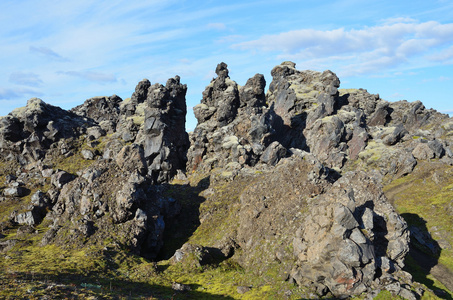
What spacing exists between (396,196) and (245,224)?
5963cm

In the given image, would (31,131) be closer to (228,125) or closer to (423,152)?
(228,125)

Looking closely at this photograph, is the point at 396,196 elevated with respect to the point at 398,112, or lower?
lower

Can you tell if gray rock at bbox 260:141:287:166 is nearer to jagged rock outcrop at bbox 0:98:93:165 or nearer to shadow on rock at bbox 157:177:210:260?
shadow on rock at bbox 157:177:210:260

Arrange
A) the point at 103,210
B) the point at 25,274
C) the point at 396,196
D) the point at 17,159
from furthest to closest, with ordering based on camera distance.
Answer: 1. the point at 17,159
2. the point at 396,196
3. the point at 103,210
4. the point at 25,274

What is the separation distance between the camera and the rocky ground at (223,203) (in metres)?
42.2

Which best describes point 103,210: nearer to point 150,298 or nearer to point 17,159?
point 150,298

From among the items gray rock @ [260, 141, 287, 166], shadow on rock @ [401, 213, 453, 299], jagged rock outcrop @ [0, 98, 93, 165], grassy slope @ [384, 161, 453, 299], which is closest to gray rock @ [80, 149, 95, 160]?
jagged rock outcrop @ [0, 98, 93, 165]

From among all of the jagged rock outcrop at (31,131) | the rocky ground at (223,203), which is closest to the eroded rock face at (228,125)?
the rocky ground at (223,203)

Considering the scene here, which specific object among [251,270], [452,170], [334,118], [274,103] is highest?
[274,103]

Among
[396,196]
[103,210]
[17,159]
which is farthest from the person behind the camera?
[17,159]

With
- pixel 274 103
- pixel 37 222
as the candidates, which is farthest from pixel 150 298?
pixel 274 103

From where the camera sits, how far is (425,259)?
6275 cm

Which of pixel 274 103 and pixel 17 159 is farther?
pixel 274 103

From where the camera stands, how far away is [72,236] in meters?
59.1
